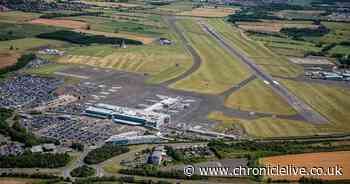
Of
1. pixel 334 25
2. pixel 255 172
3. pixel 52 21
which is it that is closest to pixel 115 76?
pixel 255 172

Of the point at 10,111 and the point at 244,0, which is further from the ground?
the point at 244,0

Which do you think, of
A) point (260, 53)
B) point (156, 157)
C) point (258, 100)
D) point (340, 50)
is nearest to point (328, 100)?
point (258, 100)

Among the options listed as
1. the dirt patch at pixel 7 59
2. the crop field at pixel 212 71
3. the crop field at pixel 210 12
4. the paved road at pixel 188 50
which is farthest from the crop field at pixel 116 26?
the dirt patch at pixel 7 59

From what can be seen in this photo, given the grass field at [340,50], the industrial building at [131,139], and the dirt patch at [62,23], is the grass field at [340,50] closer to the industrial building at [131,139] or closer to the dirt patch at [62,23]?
the dirt patch at [62,23]

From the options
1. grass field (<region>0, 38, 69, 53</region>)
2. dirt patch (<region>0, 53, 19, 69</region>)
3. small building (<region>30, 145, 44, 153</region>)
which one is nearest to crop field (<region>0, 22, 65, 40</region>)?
grass field (<region>0, 38, 69, 53</region>)

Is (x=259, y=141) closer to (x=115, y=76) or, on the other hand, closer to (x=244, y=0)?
(x=115, y=76)

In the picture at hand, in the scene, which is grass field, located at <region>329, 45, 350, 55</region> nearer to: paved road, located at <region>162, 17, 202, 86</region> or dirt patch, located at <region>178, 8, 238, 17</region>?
paved road, located at <region>162, 17, 202, 86</region>
